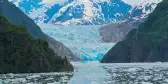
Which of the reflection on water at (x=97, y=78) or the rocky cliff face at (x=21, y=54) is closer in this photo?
the reflection on water at (x=97, y=78)

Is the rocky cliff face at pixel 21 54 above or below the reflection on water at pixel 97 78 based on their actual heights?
above

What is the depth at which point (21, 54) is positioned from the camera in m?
116

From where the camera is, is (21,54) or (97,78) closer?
(97,78)

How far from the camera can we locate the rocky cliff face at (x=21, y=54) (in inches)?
4449

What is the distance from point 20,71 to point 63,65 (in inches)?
688

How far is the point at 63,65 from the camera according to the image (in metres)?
127

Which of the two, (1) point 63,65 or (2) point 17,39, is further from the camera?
(1) point 63,65

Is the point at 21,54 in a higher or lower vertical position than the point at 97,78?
higher

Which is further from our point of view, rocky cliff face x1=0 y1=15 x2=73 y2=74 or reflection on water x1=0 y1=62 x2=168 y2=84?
rocky cliff face x1=0 y1=15 x2=73 y2=74

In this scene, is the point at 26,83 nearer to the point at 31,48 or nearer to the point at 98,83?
the point at 98,83

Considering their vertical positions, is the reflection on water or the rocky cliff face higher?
the rocky cliff face

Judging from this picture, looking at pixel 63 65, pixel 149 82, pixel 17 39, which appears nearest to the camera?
pixel 149 82

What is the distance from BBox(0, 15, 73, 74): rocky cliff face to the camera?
4449 inches

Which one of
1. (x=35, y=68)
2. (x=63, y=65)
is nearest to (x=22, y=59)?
(x=35, y=68)
